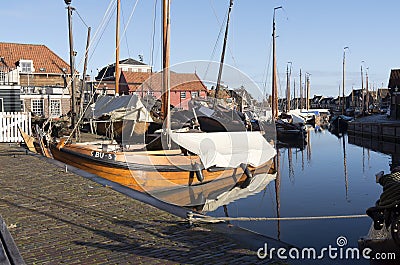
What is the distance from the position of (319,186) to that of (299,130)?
86.1 feet

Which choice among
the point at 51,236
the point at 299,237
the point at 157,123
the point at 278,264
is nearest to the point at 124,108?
the point at 157,123

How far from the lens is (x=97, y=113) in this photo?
83.8 ft

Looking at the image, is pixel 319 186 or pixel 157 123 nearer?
pixel 319 186

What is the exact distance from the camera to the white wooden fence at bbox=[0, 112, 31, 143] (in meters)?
21.7

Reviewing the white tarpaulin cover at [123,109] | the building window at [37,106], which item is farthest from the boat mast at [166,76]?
the building window at [37,106]

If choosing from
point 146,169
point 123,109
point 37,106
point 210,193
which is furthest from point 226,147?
point 37,106

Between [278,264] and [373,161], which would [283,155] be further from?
[278,264]

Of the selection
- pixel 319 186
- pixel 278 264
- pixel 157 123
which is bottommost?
pixel 319 186

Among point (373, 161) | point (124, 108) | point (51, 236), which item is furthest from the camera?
point (373, 161)

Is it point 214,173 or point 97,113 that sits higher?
point 97,113

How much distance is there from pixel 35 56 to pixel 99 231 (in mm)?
49977

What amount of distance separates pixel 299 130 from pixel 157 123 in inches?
1069

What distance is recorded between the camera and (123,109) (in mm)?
23328

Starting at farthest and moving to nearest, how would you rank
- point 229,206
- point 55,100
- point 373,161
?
point 55,100
point 373,161
point 229,206
